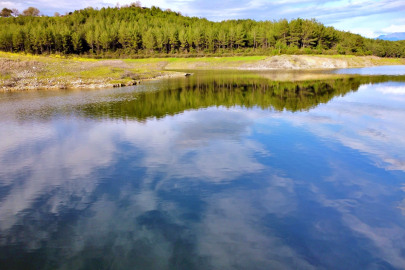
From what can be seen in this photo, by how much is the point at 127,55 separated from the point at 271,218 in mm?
122945

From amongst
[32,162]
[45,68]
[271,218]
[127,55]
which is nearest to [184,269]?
[271,218]

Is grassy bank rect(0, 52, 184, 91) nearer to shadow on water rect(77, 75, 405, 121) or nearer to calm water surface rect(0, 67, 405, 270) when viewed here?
shadow on water rect(77, 75, 405, 121)

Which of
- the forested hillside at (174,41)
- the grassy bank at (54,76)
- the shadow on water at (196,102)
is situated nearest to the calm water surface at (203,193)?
the shadow on water at (196,102)

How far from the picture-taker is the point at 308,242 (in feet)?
25.8

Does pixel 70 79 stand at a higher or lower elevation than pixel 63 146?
higher

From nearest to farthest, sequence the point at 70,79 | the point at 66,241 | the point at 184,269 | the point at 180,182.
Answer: the point at 184,269 → the point at 66,241 → the point at 180,182 → the point at 70,79

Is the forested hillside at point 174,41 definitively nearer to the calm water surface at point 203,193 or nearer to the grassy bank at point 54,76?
the grassy bank at point 54,76

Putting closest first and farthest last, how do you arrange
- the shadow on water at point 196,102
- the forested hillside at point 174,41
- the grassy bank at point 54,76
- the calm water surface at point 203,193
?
the calm water surface at point 203,193, the shadow on water at point 196,102, the grassy bank at point 54,76, the forested hillside at point 174,41

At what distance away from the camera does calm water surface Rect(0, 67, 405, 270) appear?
297 inches

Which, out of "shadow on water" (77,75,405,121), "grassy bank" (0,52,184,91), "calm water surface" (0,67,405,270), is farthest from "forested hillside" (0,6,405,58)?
"calm water surface" (0,67,405,270)

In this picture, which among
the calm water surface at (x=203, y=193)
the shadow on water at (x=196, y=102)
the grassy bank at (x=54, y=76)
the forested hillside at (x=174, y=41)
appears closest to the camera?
the calm water surface at (x=203, y=193)

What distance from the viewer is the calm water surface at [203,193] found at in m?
7.55

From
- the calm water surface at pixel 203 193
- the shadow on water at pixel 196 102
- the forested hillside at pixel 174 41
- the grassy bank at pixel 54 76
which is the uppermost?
the forested hillside at pixel 174 41

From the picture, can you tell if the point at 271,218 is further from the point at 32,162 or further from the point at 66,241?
the point at 32,162
